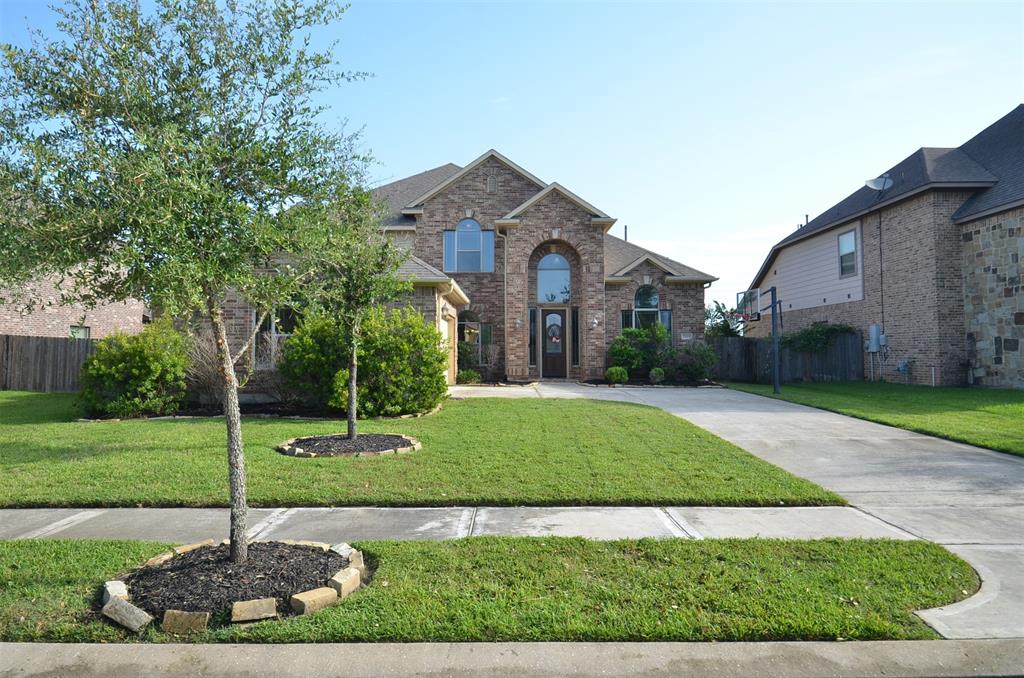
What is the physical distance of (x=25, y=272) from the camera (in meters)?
3.64

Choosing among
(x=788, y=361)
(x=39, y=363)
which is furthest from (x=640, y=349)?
(x=39, y=363)

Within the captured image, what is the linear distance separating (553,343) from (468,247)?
4.66m

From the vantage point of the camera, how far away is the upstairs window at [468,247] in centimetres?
2266

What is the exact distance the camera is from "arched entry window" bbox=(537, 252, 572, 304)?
886 inches

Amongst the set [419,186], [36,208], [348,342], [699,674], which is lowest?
[699,674]

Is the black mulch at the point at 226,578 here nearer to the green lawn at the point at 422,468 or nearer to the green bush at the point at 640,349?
the green lawn at the point at 422,468

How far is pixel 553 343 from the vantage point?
22719mm

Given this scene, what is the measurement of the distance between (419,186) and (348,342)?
17.4 meters

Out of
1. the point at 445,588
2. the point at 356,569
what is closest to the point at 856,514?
the point at 445,588

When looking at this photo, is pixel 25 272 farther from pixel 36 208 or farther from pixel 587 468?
pixel 587 468

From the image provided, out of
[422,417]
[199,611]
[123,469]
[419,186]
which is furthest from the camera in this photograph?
[419,186]

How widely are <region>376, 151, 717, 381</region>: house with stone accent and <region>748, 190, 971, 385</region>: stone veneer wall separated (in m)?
5.33

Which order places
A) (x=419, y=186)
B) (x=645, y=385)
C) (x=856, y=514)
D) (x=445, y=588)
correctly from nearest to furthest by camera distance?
(x=445, y=588) < (x=856, y=514) < (x=645, y=385) < (x=419, y=186)

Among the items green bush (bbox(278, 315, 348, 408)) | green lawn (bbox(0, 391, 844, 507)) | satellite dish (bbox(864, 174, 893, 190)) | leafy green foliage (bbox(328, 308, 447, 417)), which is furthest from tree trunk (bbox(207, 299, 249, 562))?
satellite dish (bbox(864, 174, 893, 190))
